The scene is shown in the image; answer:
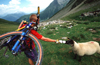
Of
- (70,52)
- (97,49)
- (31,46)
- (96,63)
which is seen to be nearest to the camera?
(31,46)

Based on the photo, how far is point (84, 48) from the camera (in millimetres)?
3471

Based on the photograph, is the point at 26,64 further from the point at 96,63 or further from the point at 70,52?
the point at 96,63

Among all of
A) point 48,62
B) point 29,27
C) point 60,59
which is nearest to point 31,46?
point 29,27

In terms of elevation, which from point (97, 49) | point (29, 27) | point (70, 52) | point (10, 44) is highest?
point (29, 27)

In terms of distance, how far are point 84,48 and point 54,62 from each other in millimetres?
2020

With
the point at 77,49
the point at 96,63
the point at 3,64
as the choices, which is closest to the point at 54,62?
the point at 77,49

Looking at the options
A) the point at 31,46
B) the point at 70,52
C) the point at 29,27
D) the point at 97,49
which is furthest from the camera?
the point at 70,52

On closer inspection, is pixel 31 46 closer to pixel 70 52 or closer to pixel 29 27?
pixel 29 27

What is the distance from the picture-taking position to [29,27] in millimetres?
2352

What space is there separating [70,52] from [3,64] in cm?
460

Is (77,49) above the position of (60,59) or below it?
above

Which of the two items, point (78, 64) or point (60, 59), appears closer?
point (78, 64)

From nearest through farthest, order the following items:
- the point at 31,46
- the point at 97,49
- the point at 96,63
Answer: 1. the point at 31,46
2. the point at 96,63
3. the point at 97,49

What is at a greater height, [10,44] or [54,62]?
[10,44]
